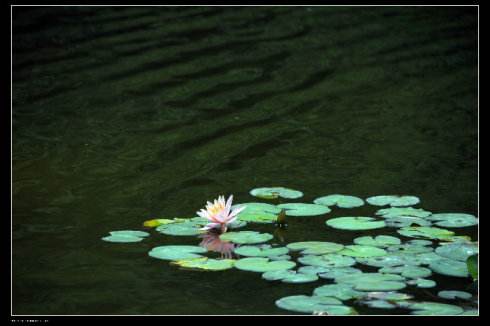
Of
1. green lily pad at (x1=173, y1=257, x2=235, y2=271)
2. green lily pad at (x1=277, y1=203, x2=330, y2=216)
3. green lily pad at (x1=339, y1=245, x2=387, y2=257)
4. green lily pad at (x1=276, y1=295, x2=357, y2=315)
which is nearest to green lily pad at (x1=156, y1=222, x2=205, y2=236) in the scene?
green lily pad at (x1=173, y1=257, x2=235, y2=271)

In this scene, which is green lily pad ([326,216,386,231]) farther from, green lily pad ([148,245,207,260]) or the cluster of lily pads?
green lily pad ([148,245,207,260])

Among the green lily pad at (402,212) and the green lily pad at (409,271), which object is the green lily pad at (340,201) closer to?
the green lily pad at (402,212)

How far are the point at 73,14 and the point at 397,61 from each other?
3.48 meters

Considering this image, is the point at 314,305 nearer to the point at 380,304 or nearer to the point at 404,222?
the point at 380,304

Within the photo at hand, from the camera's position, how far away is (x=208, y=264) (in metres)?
3.29

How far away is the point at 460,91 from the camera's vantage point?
20.4ft

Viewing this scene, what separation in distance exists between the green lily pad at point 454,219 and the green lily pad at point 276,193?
0.73 metres

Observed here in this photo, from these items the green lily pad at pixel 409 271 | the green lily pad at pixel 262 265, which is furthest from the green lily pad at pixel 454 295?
the green lily pad at pixel 262 265

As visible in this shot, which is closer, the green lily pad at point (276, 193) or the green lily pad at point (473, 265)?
the green lily pad at point (473, 265)

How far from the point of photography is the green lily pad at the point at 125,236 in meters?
3.68

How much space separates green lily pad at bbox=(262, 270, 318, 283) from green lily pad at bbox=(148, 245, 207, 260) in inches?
15.6

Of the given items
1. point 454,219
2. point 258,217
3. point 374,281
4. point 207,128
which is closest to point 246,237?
point 258,217

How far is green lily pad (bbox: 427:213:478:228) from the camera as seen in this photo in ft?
12.1

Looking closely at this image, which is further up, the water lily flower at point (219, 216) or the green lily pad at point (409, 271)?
the water lily flower at point (219, 216)
